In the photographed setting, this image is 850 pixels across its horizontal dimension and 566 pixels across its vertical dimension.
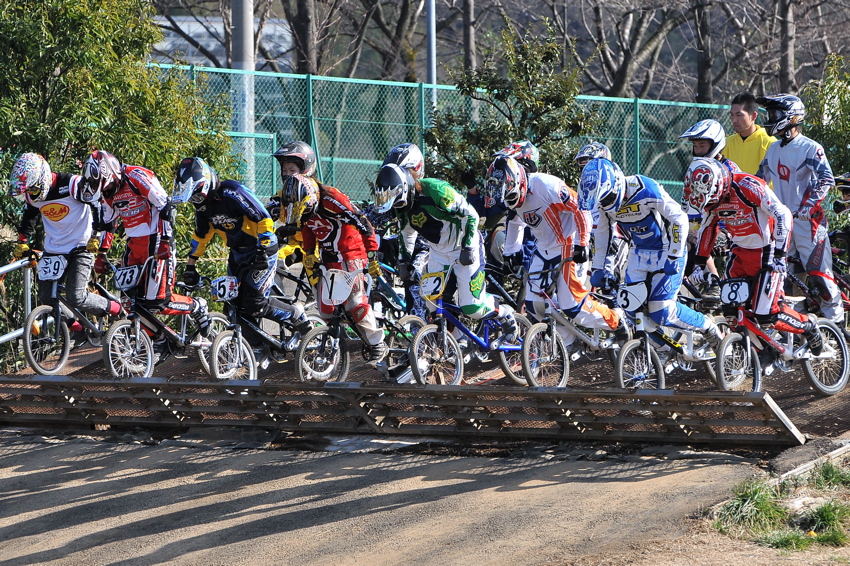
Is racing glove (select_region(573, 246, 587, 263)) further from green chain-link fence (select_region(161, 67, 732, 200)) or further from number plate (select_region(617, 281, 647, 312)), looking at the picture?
green chain-link fence (select_region(161, 67, 732, 200))

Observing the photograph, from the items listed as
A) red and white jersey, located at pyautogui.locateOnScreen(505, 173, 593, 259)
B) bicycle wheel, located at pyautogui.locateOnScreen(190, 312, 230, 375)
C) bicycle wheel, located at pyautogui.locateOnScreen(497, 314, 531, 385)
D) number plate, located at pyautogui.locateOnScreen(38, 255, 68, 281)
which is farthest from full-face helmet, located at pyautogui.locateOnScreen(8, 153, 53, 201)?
bicycle wheel, located at pyautogui.locateOnScreen(497, 314, 531, 385)

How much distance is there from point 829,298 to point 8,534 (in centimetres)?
706

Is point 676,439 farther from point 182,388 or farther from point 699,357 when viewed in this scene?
point 182,388

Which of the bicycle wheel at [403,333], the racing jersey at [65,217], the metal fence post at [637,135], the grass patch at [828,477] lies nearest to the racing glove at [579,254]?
the bicycle wheel at [403,333]

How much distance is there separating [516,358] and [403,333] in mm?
1014

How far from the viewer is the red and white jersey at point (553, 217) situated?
9594mm

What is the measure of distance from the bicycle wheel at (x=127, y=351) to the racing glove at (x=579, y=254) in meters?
4.00

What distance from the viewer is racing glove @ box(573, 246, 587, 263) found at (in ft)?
31.0

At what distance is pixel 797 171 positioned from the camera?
34.5 ft

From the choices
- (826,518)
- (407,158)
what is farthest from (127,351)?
(826,518)

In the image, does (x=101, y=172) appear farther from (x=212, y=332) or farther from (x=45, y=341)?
(x=212, y=332)

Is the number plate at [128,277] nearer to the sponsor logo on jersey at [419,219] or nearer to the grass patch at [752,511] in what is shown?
the sponsor logo on jersey at [419,219]

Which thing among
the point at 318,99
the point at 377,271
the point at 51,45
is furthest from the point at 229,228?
the point at 318,99

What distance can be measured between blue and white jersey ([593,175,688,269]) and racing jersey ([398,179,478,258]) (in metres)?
1.30
